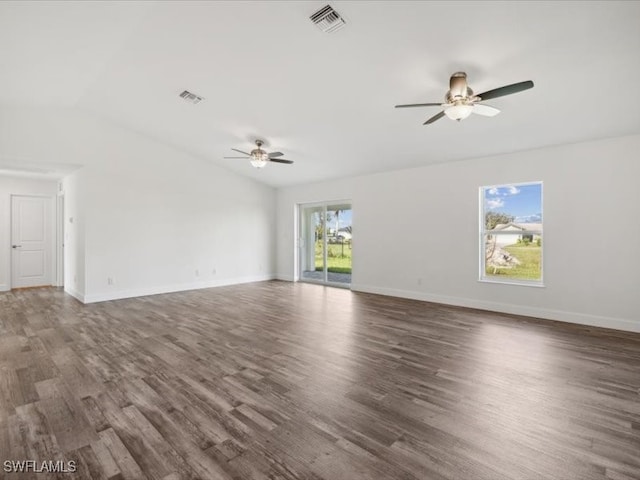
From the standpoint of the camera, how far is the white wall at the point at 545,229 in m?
4.35

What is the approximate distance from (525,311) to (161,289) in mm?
7172

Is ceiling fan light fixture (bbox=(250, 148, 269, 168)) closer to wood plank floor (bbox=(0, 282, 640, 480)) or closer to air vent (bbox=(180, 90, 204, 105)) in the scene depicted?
air vent (bbox=(180, 90, 204, 105))

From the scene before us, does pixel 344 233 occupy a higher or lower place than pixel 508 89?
lower

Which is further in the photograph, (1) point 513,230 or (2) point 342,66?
(1) point 513,230

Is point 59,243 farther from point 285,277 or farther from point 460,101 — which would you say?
point 460,101

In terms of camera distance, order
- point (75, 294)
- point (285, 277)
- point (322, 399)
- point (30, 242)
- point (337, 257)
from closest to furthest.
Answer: point (322, 399) < point (75, 294) < point (30, 242) < point (337, 257) < point (285, 277)

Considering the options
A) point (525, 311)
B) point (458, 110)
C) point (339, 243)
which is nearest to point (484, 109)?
point (458, 110)

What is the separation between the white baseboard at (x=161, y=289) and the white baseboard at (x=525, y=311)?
379cm

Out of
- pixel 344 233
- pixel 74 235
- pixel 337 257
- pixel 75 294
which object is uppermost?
pixel 344 233

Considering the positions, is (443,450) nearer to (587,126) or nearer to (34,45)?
(587,126)

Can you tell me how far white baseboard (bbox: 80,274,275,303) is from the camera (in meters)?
6.13

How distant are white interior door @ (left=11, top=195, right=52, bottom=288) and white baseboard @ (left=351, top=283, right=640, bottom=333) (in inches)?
327

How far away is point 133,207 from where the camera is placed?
6590 millimetres

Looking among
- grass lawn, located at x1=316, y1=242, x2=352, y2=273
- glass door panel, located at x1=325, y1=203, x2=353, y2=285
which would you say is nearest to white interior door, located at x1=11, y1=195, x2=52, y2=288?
grass lawn, located at x1=316, y1=242, x2=352, y2=273
